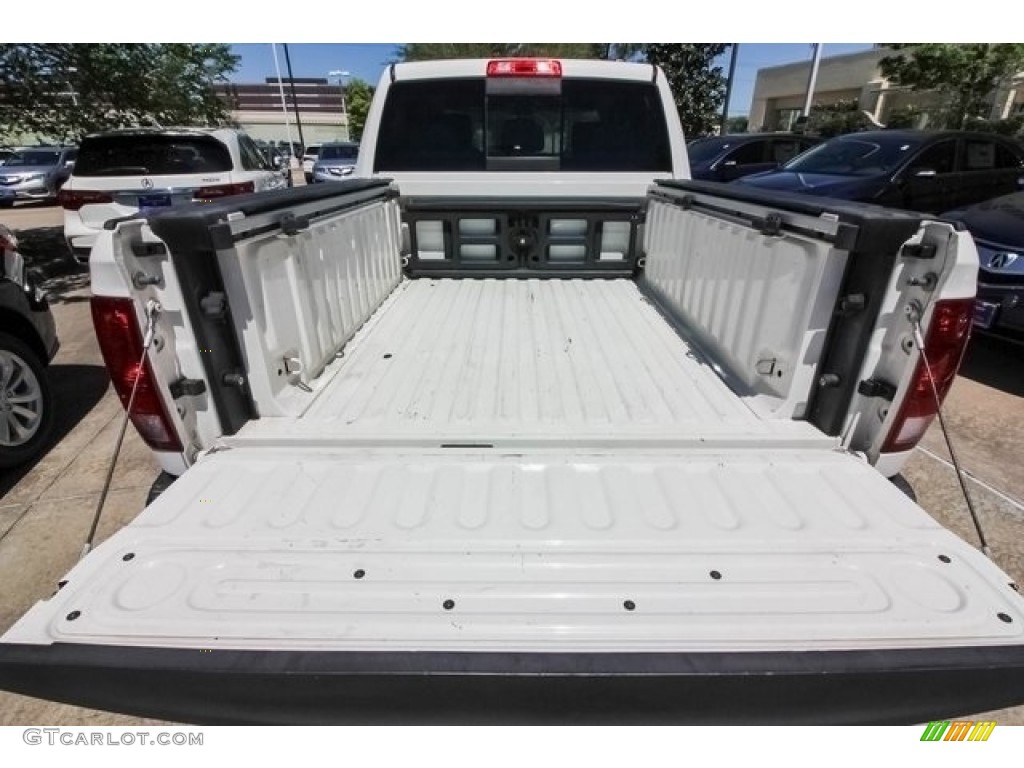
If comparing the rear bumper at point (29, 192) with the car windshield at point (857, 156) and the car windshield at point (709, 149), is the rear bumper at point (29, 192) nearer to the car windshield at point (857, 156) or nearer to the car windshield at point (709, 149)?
the car windshield at point (709, 149)

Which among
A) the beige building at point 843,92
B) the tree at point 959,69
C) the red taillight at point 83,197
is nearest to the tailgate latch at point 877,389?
the red taillight at point 83,197

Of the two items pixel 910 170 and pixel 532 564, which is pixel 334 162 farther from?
pixel 532 564

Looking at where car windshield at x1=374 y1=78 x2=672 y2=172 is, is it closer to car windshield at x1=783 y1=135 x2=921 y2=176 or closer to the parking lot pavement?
car windshield at x1=783 y1=135 x2=921 y2=176

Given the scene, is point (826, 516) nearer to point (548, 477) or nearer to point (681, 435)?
point (681, 435)

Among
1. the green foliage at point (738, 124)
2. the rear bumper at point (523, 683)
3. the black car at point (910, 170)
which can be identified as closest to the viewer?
the rear bumper at point (523, 683)

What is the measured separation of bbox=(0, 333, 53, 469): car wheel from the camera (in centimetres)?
352

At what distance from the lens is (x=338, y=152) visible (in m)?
20.8

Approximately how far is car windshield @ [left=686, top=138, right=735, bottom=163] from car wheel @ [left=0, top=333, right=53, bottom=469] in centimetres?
1085

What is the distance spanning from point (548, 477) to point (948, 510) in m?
2.79

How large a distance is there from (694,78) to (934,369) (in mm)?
25258

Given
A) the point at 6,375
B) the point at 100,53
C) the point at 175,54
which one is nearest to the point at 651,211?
the point at 6,375

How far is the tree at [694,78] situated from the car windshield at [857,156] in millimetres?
16723

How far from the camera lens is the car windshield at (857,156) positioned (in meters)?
6.96

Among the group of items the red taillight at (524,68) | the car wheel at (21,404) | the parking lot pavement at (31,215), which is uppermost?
the red taillight at (524,68)
